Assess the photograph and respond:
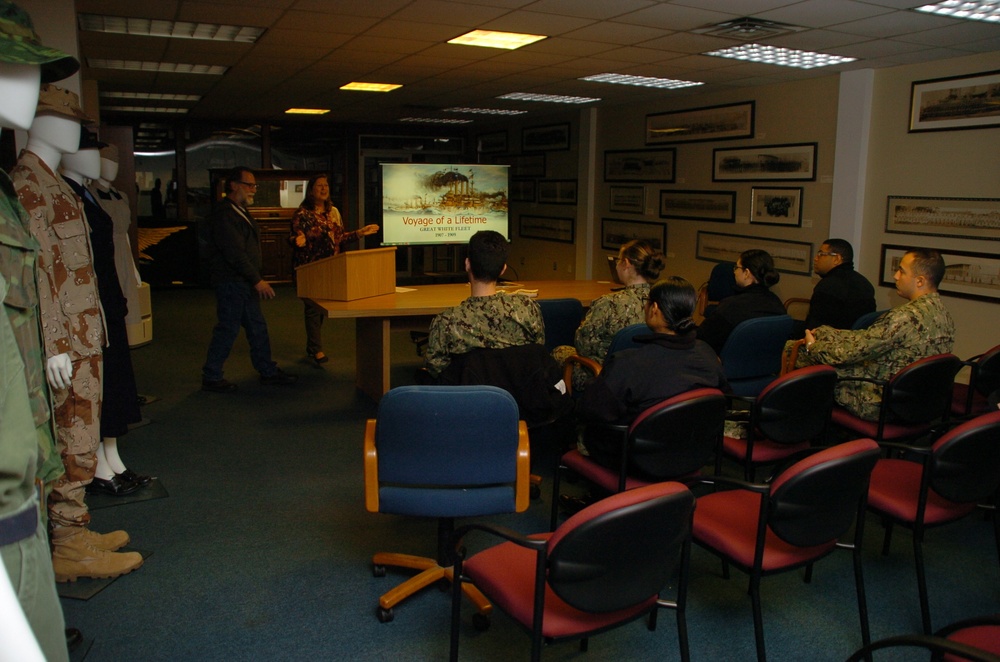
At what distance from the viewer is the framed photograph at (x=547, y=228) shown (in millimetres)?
10203

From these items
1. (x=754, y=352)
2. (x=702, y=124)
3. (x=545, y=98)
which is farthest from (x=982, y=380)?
(x=545, y=98)

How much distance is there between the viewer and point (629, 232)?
29.5 feet

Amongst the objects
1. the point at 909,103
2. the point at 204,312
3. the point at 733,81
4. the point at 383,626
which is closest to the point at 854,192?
the point at 909,103

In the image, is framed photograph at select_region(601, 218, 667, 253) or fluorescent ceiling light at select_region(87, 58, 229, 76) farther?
framed photograph at select_region(601, 218, 667, 253)

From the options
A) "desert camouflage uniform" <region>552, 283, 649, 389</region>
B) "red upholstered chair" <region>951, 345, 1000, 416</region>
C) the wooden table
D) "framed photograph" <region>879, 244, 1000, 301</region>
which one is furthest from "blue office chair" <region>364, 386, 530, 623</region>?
"framed photograph" <region>879, 244, 1000, 301</region>

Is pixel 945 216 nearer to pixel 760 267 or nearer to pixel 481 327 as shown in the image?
pixel 760 267

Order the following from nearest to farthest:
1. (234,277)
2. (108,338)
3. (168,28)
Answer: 1. (108,338)
2. (168,28)
3. (234,277)

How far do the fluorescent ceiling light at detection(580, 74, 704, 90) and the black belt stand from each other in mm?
6260

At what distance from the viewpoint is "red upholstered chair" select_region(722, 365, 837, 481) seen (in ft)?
9.32

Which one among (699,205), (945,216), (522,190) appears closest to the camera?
(945,216)

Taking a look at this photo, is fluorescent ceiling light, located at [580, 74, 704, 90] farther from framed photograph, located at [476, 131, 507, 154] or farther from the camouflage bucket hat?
the camouflage bucket hat

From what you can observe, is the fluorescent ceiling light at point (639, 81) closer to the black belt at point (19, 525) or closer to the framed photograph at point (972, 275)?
the framed photograph at point (972, 275)

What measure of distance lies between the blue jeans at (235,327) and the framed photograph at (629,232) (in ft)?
14.4

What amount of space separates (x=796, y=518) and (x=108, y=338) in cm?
272
